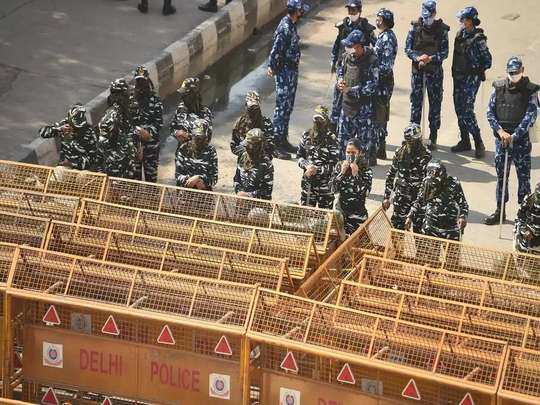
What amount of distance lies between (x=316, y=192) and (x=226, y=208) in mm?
1736

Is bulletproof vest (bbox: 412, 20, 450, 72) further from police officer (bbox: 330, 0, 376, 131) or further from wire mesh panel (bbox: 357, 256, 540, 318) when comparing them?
wire mesh panel (bbox: 357, 256, 540, 318)

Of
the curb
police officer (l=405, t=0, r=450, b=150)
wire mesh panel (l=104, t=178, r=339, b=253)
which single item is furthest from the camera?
the curb

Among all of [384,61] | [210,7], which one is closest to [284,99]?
[384,61]

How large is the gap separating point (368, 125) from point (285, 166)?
1.10 meters

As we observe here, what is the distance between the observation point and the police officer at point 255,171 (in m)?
13.7

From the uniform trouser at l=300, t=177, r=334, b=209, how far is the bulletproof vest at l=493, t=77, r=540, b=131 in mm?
2154

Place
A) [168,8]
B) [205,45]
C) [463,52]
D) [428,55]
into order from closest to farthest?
[463,52], [428,55], [205,45], [168,8]

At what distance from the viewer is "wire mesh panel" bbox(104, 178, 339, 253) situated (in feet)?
40.9

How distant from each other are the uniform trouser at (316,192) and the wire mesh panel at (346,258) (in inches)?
59.8

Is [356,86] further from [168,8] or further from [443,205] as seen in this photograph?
[168,8]

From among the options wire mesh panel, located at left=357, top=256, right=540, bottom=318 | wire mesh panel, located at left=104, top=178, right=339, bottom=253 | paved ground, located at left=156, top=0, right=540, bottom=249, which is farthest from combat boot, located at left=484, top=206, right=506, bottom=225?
Answer: wire mesh panel, located at left=357, top=256, right=540, bottom=318

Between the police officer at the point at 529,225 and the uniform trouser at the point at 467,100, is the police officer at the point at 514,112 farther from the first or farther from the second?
the police officer at the point at 529,225

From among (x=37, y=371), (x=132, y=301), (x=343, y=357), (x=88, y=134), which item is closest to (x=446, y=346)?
(x=343, y=357)

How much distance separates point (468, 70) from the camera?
16.8m
